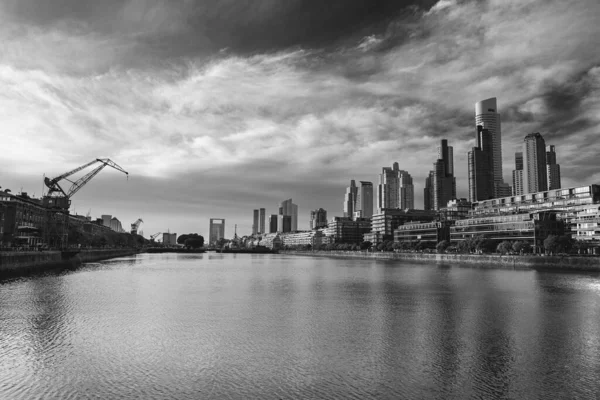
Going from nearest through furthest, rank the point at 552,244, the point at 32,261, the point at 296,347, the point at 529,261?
the point at 296,347, the point at 32,261, the point at 529,261, the point at 552,244

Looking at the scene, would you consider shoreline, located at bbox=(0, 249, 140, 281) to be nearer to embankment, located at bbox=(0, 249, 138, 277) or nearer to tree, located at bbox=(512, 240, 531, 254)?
embankment, located at bbox=(0, 249, 138, 277)

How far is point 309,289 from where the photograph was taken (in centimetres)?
6231

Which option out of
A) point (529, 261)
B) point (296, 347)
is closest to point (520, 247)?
point (529, 261)

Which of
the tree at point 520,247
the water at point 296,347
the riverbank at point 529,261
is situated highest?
the tree at point 520,247

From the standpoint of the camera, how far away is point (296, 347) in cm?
2850

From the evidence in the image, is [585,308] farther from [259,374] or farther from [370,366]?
[259,374]

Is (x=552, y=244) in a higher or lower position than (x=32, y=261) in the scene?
higher

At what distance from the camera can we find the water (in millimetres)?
21266

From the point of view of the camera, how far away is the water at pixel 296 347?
2127 centimetres

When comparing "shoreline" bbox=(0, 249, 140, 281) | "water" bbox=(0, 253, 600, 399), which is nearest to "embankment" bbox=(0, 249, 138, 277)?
"shoreline" bbox=(0, 249, 140, 281)

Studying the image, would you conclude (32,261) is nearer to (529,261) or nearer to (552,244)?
(529,261)

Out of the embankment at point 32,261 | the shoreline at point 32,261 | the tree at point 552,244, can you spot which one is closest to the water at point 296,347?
the shoreline at point 32,261

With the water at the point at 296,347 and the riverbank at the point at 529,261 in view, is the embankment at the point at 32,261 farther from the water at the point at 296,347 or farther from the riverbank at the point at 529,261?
the riverbank at the point at 529,261

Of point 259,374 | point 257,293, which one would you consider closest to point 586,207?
point 257,293
